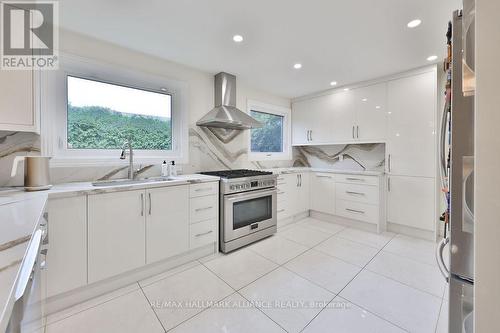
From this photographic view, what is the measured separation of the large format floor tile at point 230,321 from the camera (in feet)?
4.48

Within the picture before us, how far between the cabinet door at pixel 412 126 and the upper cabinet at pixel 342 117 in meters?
0.15

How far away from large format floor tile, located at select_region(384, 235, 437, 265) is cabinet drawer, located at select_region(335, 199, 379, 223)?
0.38m

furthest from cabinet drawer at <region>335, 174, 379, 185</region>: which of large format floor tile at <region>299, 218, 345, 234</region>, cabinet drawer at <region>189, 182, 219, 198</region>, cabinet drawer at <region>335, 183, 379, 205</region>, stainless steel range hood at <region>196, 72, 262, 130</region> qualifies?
cabinet drawer at <region>189, 182, 219, 198</region>

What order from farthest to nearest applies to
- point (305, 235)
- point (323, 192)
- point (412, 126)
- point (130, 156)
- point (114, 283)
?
point (323, 192) < point (305, 235) < point (412, 126) < point (130, 156) < point (114, 283)

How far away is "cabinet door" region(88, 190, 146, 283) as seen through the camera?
5.32ft

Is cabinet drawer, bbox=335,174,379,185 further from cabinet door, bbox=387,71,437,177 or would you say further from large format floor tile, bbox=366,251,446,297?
large format floor tile, bbox=366,251,446,297

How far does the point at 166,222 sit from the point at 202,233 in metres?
0.44

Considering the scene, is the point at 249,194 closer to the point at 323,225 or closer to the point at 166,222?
the point at 166,222

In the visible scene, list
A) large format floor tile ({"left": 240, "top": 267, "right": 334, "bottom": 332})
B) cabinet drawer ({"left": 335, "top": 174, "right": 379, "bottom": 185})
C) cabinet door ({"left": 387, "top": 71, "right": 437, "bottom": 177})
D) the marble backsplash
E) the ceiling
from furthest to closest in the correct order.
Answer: cabinet drawer ({"left": 335, "top": 174, "right": 379, "bottom": 185}) < cabinet door ({"left": 387, "top": 71, "right": 437, "bottom": 177}) < the marble backsplash < the ceiling < large format floor tile ({"left": 240, "top": 267, "right": 334, "bottom": 332})

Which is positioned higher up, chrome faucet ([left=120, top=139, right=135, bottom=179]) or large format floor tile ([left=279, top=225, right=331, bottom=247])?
chrome faucet ([left=120, top=139, right=135, bottom=179])

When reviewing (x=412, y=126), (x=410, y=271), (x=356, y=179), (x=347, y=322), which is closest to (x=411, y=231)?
(x=356, y=179)

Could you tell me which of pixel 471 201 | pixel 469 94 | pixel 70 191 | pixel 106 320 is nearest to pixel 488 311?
pixel 471 201

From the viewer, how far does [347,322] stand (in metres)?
1.43

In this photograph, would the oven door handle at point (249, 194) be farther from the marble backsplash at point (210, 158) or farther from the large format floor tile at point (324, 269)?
the large format floor tile at point (324, 269)
